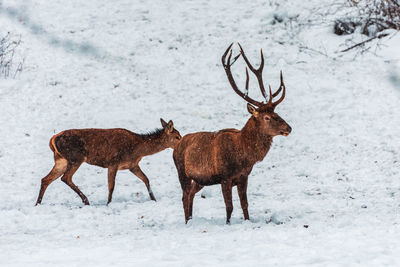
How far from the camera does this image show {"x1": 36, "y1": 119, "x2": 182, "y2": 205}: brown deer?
28.8ft

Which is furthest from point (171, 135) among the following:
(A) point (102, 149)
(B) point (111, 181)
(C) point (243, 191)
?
(C) point (243, 191)

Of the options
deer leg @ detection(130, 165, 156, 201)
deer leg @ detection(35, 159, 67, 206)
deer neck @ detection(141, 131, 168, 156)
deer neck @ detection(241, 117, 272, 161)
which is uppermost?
deer neck @ detection(241, 117, 272, 161)

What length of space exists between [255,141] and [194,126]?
5848mm

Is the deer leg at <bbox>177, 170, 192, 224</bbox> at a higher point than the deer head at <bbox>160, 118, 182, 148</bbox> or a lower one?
lower

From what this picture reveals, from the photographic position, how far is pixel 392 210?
7.29m

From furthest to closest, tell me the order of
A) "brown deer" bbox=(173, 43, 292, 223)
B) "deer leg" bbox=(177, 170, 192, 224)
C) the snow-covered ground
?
"deer leg" bbox=(177, 170, 192, 224) → "brown deer" bbox=(173, 43, 292, 223) → the snow-covered ground

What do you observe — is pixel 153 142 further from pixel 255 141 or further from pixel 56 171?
pixel 255 141

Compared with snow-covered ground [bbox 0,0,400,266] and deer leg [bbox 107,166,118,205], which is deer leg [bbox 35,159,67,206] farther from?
deer leg [bbox 107,166,118,205]

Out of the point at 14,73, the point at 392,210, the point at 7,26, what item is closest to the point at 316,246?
the point at 392,210

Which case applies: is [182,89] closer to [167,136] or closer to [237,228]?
[167,136]

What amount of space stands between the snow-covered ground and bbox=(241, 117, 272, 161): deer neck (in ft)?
3.18

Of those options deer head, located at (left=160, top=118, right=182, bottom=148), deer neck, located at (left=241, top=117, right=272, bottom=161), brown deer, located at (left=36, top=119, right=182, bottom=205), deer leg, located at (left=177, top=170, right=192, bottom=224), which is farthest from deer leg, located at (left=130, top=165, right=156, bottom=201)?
deer neck, located at (left=241, top=117, right=272, bottom=161)

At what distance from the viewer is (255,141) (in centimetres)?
691

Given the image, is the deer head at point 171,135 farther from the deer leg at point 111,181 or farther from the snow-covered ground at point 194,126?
the deer leg at point 111,181
